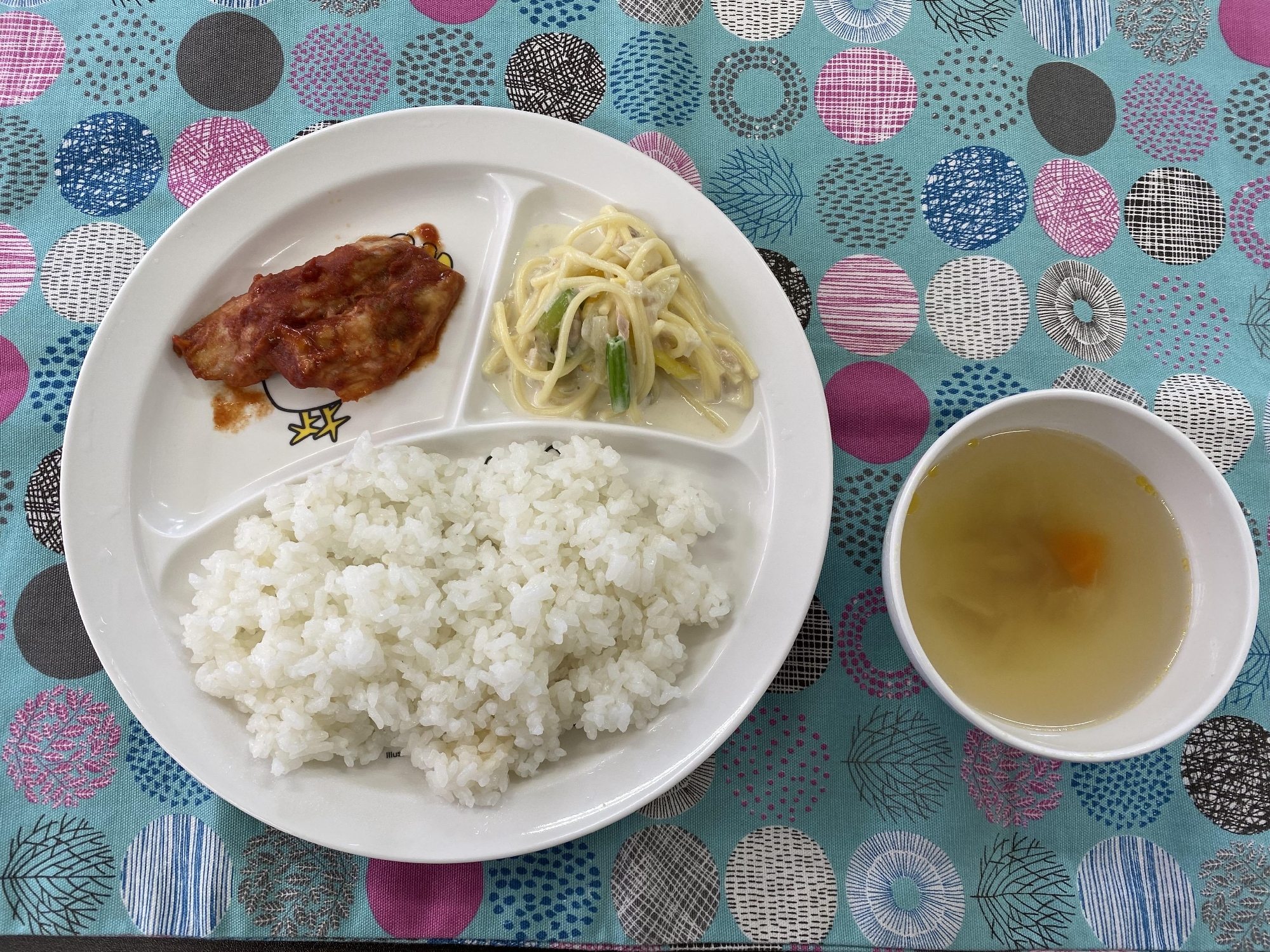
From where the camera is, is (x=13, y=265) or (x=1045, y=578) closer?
(x=1045, y=578)

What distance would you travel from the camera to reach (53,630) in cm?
235

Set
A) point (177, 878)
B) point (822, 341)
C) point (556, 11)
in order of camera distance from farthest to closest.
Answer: point (556, 11), point (822, 341), point (177, 878)

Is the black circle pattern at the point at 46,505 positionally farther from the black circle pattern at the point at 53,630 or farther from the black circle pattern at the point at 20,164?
the black circle pattern at the point at 20,164

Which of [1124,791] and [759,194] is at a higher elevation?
[759,194]

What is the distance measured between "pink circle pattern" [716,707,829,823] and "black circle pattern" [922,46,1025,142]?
199 centimetres

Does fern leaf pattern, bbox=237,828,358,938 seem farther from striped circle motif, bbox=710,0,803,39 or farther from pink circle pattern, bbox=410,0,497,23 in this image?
striped circle motif, bbox=710,0,803,39

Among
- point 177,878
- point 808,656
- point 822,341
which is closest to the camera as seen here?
point 177,878

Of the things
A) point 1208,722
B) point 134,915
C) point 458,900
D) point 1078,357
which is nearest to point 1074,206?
point 1078,357

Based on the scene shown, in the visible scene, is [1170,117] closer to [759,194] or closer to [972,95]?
[972,95]

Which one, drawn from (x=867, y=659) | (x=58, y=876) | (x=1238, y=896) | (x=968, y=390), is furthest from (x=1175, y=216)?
(x=58, y=876)

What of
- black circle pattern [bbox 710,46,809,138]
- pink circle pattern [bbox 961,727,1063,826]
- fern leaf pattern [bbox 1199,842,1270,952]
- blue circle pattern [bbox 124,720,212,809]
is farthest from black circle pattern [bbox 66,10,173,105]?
fern leaf pattern [bbox 1199,842,1270,952]

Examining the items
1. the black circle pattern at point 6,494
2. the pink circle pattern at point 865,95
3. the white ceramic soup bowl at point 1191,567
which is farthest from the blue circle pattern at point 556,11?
the black circle pattern at point 6,494

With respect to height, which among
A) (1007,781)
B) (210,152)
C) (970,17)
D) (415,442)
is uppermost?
(970,17)

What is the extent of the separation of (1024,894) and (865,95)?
8.34 ft
